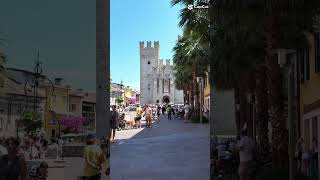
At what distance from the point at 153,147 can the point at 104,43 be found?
11081 millimetres

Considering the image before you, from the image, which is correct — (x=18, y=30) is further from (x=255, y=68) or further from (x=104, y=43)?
(x=255, y=68)

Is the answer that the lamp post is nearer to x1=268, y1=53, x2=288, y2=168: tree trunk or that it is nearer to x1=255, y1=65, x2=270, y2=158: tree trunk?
x1=268, y1=53, x2=288, y2=168: tree trunk

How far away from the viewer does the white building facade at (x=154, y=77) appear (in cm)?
13125

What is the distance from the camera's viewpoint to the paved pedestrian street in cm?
1778

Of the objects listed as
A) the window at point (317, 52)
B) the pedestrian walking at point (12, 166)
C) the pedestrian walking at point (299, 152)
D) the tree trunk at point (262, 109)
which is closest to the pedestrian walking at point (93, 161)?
the pedestrian walking at point (12, 166)

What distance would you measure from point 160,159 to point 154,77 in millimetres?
110927

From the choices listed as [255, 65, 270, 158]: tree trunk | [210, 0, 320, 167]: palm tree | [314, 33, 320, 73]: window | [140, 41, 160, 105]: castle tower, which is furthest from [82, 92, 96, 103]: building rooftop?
[140, 41, 160, 105]: castle tower

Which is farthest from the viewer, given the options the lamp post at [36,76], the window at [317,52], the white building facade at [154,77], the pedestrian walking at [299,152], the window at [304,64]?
the white building facade at [154,77]

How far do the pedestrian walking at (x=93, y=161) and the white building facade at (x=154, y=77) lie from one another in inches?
4602

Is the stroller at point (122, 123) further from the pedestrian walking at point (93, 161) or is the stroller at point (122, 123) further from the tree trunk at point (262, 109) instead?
the pedestrian walking at point (93, 161)

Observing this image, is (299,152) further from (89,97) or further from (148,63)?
(148,63)

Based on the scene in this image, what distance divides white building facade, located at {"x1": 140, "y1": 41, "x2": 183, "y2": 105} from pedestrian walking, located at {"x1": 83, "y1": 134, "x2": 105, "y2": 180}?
383 ft

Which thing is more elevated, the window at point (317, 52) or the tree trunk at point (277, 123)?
the window at point (317, 52)

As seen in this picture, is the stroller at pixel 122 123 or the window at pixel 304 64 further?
the stroller at pixel 122 123
